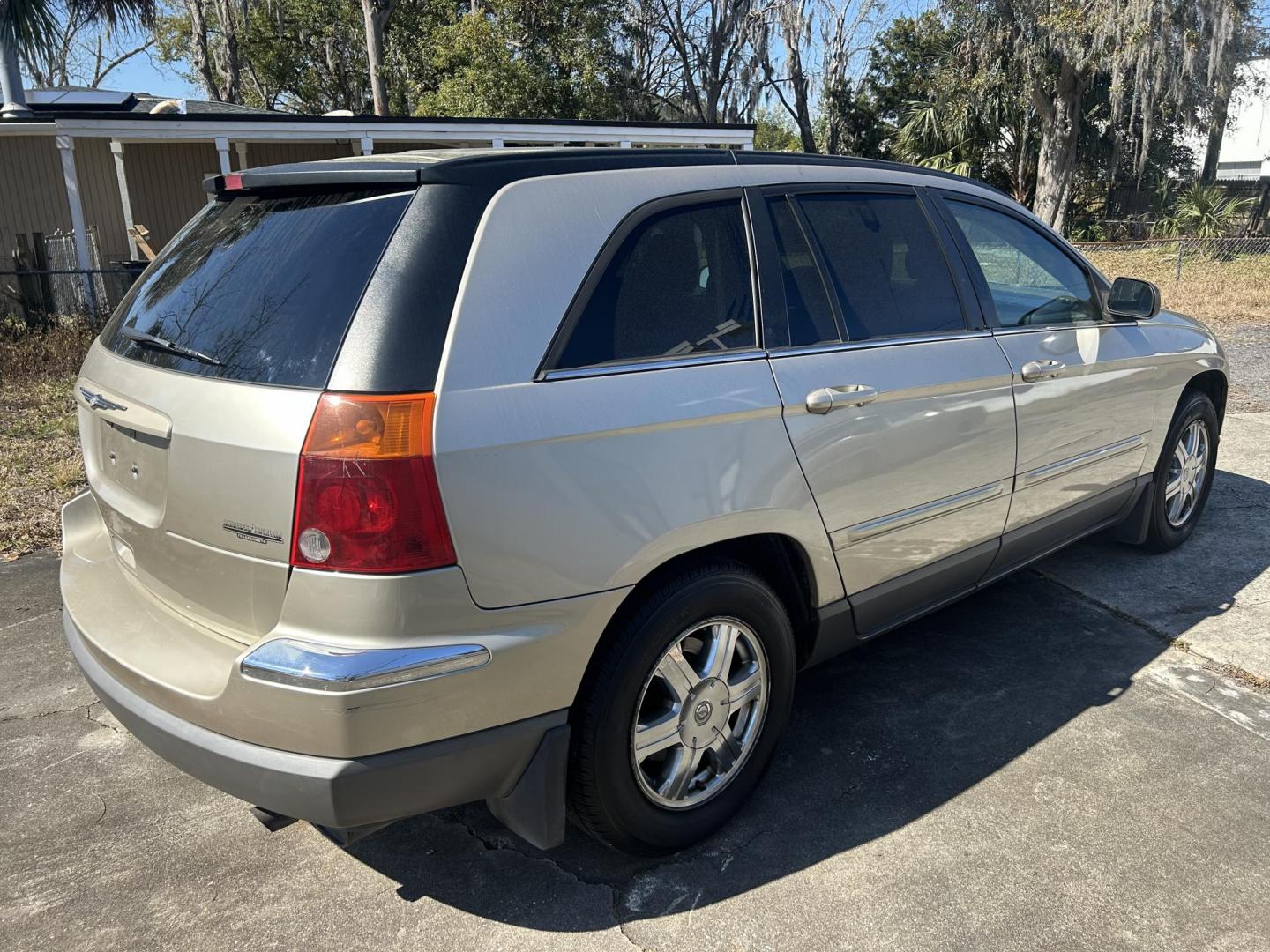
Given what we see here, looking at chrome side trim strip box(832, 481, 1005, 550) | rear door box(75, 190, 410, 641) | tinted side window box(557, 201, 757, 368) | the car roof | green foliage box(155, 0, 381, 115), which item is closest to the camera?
rear door box(75, 190, 410, 641)

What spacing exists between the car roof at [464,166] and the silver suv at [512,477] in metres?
0.01

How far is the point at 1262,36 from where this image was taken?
2316 centimetres

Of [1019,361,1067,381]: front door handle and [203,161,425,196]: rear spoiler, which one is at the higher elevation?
[203,161,425,196]: rear spoiler

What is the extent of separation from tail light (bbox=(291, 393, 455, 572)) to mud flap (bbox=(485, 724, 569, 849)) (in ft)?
1.89

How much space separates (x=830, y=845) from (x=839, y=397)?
1280 mm

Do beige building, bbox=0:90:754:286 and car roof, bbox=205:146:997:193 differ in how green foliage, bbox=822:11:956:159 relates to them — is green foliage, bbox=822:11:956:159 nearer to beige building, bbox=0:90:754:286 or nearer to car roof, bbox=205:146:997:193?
beige building, bbox=0:90:754:286

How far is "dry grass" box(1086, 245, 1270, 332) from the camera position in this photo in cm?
1407

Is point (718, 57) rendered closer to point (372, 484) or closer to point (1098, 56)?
point (1098, 56)

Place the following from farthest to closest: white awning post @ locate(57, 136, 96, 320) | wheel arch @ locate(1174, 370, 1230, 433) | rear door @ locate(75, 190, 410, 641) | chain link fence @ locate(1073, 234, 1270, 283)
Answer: chain link fence @ locate(1073, 234, 1270, 283), white awning post @ locate(57, 136, 96, 320), wheel arch @ locate(1174, 370, 1230, 433), rear door @ locate(75, 190, 410, 641)

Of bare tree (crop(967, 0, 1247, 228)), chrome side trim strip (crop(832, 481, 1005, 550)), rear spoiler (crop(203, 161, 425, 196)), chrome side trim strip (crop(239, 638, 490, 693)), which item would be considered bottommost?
chrome side trim strip (crop(832, 481, 1005, 550))

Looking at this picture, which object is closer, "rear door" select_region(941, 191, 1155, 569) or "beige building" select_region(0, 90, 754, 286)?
"rear door" select_region(941, 191, 1155, 569)

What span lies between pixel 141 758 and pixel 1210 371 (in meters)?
4.95

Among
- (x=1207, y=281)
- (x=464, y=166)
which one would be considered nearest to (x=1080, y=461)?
(x=464, y=166)

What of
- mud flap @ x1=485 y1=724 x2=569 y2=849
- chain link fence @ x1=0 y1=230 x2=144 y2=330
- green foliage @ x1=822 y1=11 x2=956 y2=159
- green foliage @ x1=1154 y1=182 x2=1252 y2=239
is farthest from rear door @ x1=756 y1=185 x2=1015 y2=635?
green foliage @ x1=822 y1=11 x2=956 y2=159
